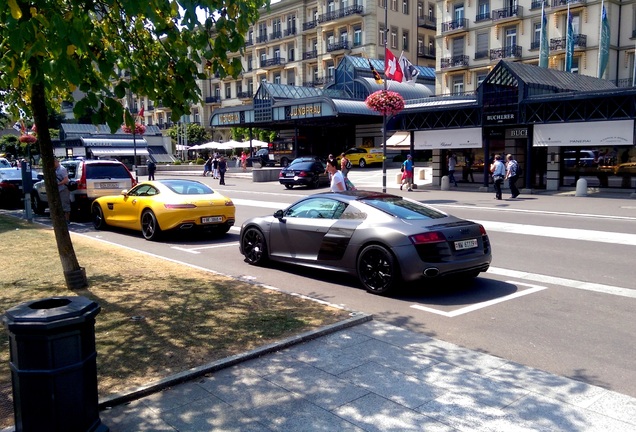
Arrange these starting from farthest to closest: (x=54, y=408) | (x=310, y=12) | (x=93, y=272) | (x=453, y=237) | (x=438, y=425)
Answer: (x=310, y=12), (x=93, y=272), (x=453, y=237), (x=438, y=425), (x=54, y=408)

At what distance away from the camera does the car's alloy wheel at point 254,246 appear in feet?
32.6

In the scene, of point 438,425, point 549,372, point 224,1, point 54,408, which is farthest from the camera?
point 224,1

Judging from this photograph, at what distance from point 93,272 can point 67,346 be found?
5554 mm

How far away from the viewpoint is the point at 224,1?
655cm

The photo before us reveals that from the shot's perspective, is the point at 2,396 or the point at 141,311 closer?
the point at 2,396

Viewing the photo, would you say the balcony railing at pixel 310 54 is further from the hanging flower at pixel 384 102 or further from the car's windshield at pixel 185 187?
the car's windshield at pixel 185 187

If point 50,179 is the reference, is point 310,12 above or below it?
above

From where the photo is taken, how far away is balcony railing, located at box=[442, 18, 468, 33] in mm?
51438

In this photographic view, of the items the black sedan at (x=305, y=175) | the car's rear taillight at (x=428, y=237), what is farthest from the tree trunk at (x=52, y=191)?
the black sedan at (x=305, y=175)

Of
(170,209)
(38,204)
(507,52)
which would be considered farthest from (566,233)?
(507,52)

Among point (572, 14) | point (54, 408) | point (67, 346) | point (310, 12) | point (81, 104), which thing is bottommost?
point (54, 408)

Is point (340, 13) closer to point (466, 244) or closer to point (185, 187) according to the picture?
point (185, 187)

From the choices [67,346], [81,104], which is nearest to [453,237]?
[81,104]

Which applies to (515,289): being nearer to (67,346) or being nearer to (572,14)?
(67,346)
